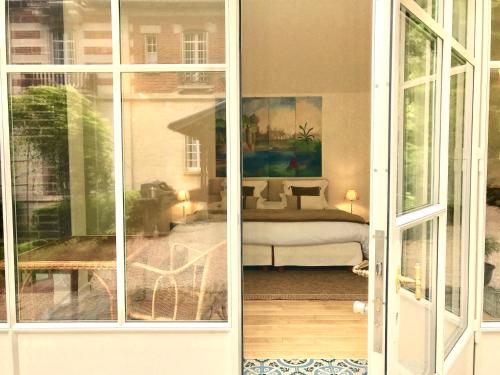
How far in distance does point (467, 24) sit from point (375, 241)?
1.68m

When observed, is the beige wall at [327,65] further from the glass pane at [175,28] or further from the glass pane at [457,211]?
the glass pane at [457,211]

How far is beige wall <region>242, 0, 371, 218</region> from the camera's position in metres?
5.93

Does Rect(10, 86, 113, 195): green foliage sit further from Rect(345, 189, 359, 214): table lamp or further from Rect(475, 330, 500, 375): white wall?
Rect(345, 189, 359, 214): table lamp

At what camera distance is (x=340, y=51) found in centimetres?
685

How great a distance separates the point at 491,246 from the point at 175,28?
2.35 m

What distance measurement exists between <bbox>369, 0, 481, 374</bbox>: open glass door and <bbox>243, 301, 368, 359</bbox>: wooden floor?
107 cm

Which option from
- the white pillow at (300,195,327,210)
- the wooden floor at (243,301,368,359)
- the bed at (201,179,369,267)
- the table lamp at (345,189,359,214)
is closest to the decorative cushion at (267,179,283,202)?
the white pillow at (300,195,327,210)

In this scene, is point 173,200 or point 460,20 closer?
point 460,20

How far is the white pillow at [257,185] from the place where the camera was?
7484 mm

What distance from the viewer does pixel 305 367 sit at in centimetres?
315

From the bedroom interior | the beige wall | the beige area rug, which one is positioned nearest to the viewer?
the bedroom interior

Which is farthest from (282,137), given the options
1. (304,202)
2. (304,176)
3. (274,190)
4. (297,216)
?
(297,216)

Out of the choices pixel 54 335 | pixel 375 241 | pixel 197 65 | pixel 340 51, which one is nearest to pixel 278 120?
pixel 340 51

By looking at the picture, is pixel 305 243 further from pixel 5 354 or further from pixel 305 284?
pixel 5 354
